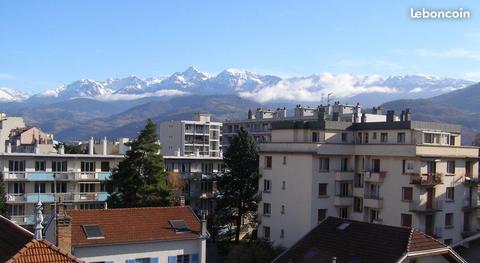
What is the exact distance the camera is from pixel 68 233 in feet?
98.4

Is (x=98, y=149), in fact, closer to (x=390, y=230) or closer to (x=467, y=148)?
(x=467, y=148)

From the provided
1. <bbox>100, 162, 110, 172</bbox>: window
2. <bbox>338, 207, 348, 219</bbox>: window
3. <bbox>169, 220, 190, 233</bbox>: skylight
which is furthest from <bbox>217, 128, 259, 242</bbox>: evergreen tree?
<bbox>169, 220, 190, 233</bbox>: skylight

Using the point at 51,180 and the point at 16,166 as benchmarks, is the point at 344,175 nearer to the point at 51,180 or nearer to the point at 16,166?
the point at 51,180

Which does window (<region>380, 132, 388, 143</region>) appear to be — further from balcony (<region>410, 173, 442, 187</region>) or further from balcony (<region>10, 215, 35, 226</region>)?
balcony (<region>10, 215, 35, 226</region>)

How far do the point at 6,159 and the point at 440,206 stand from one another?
4629 centimetres

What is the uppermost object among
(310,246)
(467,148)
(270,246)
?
(467,148)

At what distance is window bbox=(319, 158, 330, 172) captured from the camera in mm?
56656

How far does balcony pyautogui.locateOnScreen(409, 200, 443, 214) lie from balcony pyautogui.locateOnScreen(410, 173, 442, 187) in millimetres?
1673

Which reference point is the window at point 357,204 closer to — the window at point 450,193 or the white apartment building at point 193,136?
the window at point 450,193

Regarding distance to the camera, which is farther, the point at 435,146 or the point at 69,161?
the point at 69,161

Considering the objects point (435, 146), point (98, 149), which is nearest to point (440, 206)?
point (435, 146)

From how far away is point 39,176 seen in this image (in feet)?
229

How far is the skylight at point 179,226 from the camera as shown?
4094 centimetres

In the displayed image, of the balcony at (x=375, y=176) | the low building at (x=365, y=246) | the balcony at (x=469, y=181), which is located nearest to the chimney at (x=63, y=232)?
the low building at (x=365, y=246)
